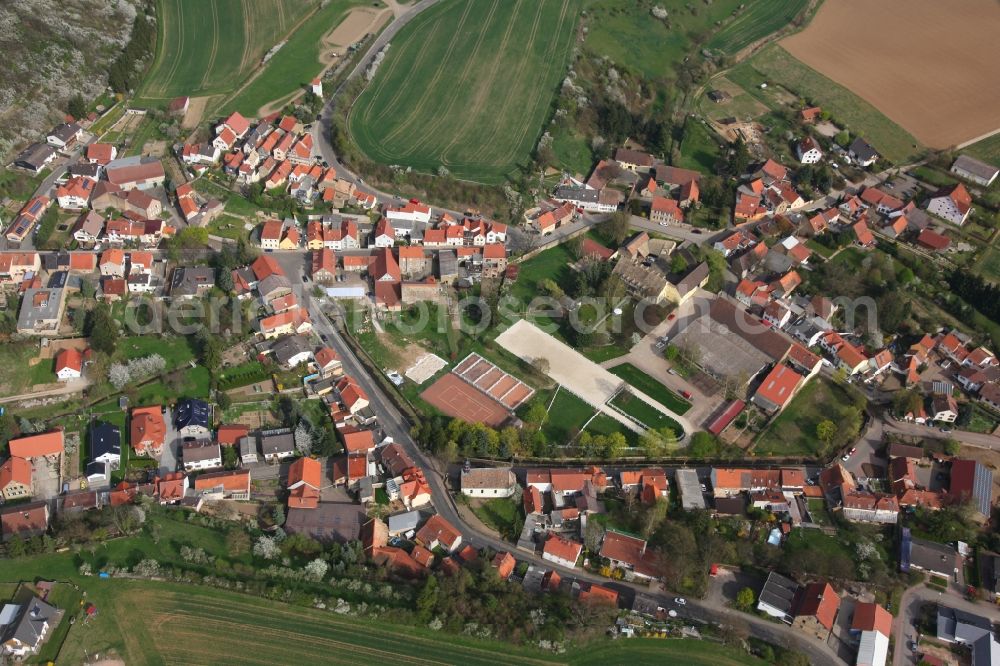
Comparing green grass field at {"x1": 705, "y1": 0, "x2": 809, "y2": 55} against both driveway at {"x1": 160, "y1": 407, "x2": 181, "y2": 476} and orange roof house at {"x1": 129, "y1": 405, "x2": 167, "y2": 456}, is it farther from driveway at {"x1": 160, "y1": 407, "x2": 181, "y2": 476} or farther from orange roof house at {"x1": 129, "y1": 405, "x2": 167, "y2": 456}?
orange roof house at {"x1": 129, "y1": 405, "x2": 167, "y2": 456}

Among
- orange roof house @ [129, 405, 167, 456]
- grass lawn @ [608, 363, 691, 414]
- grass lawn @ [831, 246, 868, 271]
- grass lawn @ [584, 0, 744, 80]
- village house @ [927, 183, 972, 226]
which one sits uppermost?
grass lawn @ [584, 0, 744, 80]

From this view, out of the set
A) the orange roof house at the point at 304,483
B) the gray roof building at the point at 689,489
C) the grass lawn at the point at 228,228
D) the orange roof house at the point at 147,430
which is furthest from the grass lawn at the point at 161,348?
the gray roof building at the point at 689,489

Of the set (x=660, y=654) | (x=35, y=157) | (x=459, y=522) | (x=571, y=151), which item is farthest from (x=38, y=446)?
(x=571, y=151)

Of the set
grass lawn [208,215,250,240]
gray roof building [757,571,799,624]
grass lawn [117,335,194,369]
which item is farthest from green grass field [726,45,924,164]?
grass lawn [117,335,194,369]

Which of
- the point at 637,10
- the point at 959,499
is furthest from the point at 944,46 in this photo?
the point at 959,499

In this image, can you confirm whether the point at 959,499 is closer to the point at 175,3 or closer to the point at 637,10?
the point at 637,10

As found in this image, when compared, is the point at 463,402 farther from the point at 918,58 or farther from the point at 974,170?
the point at 918,58
